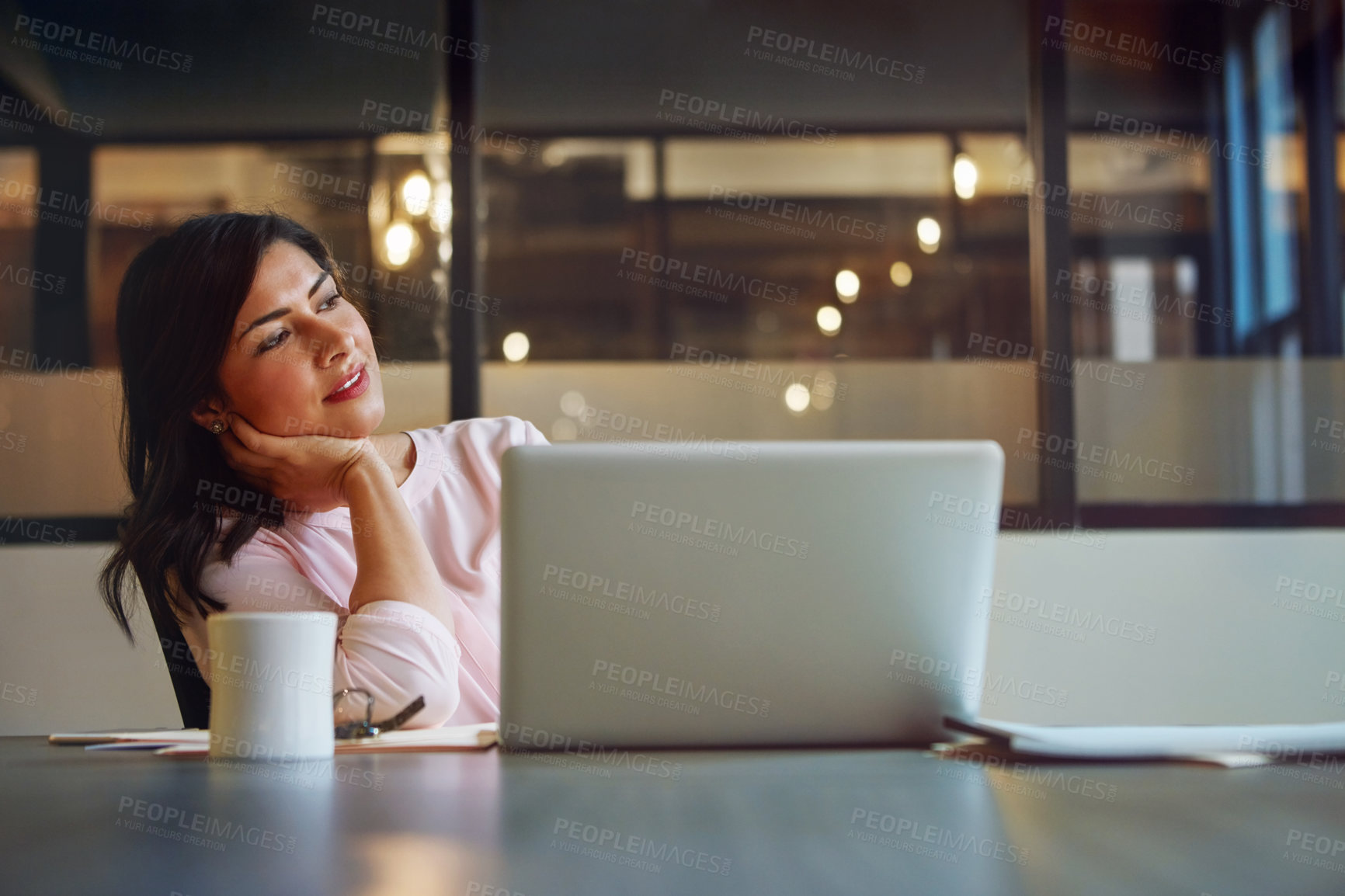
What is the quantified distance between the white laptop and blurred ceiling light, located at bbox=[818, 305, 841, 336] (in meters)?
4.34

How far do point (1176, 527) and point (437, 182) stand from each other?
2.98 m

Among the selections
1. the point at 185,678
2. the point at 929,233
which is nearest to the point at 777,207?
the point at 929,233

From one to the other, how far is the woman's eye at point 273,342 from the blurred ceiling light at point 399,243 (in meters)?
2.58

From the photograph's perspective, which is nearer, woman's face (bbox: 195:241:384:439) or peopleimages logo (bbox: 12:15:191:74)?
woman's face (bbox: 195:241:384:439)

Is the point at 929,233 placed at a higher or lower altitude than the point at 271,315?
higher

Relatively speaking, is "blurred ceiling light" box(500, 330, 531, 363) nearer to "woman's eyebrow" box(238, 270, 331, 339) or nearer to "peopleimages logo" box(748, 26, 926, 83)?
"peopleimages logo" box(748, 26, 926, 83)

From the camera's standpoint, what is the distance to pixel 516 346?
199 inches

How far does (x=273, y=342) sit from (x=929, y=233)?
3920mm

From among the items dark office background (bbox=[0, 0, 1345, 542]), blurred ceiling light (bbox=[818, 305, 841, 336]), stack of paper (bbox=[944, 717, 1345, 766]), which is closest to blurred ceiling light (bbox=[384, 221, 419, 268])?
dark office background (bbox=[0, 0, 1345, 542])

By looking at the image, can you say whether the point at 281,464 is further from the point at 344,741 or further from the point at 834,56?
the point at 834,56

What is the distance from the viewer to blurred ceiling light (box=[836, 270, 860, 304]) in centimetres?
522

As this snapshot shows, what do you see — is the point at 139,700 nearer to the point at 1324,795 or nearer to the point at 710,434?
the point at 710,434

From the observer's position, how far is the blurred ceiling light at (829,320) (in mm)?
5180

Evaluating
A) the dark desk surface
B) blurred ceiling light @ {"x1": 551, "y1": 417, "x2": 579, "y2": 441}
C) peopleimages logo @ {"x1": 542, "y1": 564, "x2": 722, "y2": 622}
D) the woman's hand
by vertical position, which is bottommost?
the dark desk surface
